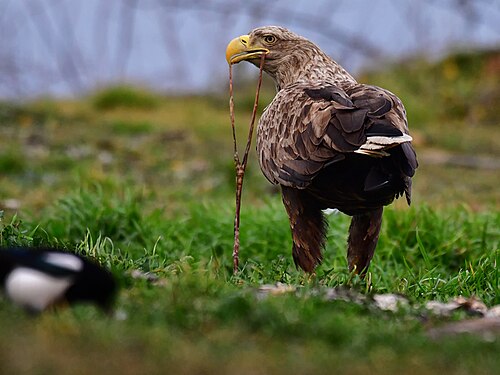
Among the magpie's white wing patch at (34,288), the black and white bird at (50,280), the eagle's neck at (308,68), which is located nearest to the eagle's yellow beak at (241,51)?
the eagle's neck at (308,68)

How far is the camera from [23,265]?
308 centimetres

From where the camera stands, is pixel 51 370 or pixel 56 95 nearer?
pixel 51 370

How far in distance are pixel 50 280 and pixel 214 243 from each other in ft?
11.2

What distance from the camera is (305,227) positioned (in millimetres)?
5109

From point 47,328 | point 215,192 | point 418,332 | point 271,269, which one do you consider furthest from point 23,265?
point 215,192

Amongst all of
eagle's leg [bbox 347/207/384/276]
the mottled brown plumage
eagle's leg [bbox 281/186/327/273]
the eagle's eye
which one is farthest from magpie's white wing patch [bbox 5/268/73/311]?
the eagle's eye

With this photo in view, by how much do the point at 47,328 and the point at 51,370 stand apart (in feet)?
1.31

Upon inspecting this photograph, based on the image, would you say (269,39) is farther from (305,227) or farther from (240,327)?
(240,327)

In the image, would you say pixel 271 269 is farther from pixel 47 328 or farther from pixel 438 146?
pixel 438 146

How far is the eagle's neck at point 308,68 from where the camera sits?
5.45m

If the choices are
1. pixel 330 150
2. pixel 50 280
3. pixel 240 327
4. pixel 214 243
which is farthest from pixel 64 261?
pixel 214 243

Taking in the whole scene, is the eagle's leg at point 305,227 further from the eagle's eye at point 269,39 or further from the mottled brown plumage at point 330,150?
the eagle's eye at point 269,39

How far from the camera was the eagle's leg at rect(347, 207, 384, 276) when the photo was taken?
5.11 meters

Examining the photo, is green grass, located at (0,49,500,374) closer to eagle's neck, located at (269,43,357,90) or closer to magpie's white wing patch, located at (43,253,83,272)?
magpie's white wing patch, located at (43,253,83,272)
